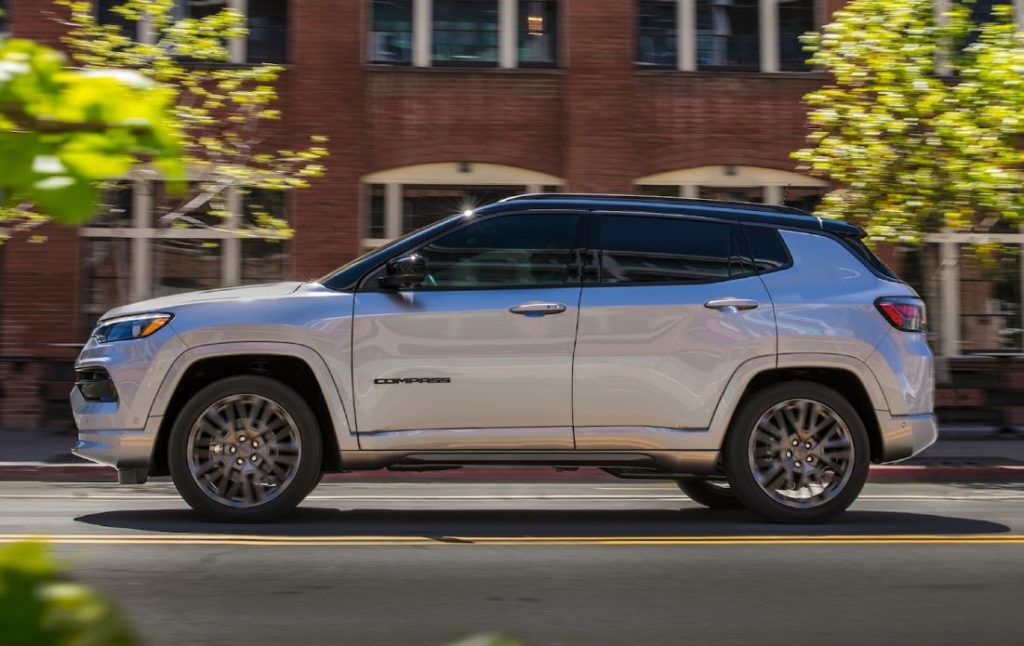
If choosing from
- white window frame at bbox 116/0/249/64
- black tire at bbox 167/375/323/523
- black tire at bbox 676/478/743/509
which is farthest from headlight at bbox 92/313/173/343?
white window frame at bbox 116/0/249/64

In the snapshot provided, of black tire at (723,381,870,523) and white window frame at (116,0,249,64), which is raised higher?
white window frame at (116,0,249,64)

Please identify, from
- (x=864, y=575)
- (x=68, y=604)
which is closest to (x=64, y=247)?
(x=864, y=575)

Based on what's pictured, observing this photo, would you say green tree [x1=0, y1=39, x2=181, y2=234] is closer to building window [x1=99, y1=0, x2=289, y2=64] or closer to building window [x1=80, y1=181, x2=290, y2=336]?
building window [x1=80, y1=181, x2=290, y2=336]

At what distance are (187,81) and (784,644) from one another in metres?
11.0

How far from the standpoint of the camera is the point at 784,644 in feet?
15.6

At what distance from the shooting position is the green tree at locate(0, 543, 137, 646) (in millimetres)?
772

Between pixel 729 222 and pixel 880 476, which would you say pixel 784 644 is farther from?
pixel 880 476

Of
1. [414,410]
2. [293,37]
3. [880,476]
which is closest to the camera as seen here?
[414,410]

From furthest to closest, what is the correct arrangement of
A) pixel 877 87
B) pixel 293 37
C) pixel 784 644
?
pixel 293 37, pixel 877 87, pixel 784 644

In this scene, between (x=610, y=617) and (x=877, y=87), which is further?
(x=877, y=87)

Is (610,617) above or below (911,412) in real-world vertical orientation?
below

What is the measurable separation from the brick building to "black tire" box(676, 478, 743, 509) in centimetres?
1005

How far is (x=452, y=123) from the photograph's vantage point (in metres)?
18.7

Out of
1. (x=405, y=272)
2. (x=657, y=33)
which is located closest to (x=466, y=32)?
(x=657, y=33)
